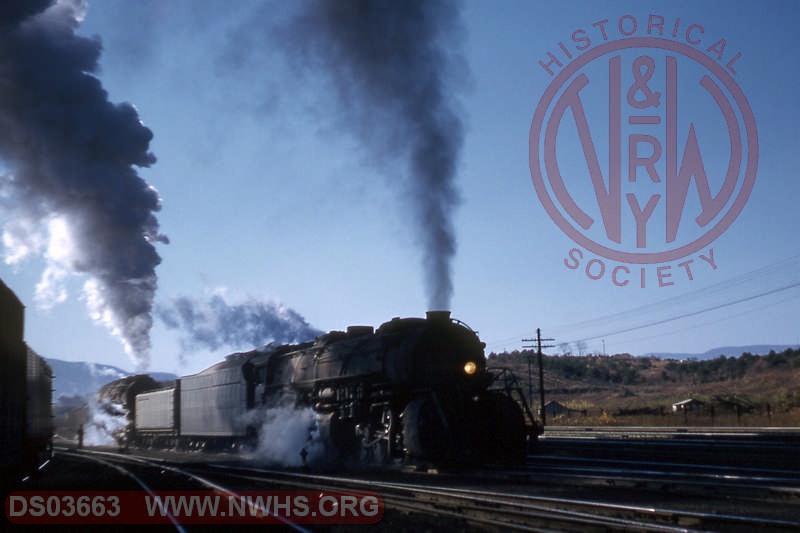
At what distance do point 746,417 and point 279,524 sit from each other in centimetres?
3060

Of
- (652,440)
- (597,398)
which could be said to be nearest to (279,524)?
(652,440)

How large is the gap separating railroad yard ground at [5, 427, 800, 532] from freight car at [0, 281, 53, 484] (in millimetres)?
1304

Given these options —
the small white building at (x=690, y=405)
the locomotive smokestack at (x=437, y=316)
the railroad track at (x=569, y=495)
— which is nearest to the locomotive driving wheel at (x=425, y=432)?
the railroad track at (x=569, y=495)

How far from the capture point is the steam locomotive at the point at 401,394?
1523 cm

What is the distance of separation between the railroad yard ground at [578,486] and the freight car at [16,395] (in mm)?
1304

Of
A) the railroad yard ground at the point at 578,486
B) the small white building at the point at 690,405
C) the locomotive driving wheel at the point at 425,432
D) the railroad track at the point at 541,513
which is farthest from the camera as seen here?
the small white building at the point at 690,405

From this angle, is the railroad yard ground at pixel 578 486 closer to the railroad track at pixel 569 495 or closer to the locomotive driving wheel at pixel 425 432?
the railroad track at pixel 569 495

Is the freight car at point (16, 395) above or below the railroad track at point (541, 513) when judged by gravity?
above

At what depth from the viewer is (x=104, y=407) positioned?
154 feet

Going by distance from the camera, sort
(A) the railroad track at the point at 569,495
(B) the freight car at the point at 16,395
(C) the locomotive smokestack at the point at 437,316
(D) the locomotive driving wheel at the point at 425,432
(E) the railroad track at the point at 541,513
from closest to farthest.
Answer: (E) the railroad track at the point at 541,513, (A) the railroad track at the point at 569,495, (B) the freight car at the point at 16,395, (D) the locomotive driving wheel at the point at 425,432, (C) the locomotive smokestack at the point at 437,316

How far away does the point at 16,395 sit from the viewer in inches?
583
